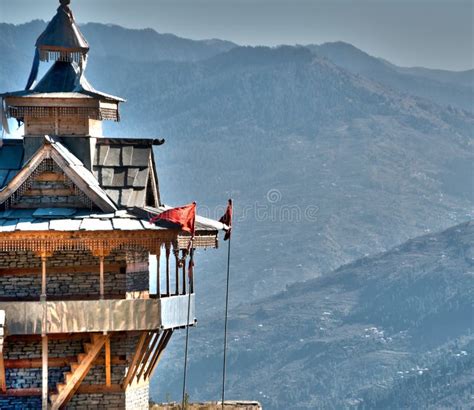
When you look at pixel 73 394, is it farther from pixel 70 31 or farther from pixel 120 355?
pixel 70 31

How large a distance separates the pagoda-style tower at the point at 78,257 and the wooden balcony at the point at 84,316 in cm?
3

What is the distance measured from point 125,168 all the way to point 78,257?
2992mm

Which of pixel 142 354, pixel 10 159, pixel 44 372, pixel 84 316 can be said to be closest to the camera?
pixel 84 316

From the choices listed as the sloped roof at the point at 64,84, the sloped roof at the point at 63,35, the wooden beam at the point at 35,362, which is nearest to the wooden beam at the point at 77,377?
the wooden beam at the point at 35,362

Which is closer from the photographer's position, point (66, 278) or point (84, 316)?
point (84, 316)

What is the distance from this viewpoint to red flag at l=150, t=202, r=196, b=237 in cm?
5949

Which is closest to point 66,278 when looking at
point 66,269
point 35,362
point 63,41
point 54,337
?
point 66,269

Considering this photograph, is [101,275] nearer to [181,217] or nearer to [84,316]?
[84,316]

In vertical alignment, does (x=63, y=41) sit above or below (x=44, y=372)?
above

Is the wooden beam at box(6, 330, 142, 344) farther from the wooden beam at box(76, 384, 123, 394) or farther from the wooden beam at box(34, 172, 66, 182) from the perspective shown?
the wooden beam at box(34, 172, 66, 182)

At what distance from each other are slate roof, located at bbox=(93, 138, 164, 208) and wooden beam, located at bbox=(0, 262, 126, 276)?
1685 mm

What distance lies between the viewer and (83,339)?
199ft

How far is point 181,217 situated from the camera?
5966cm

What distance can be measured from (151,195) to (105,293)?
11.6 ft
